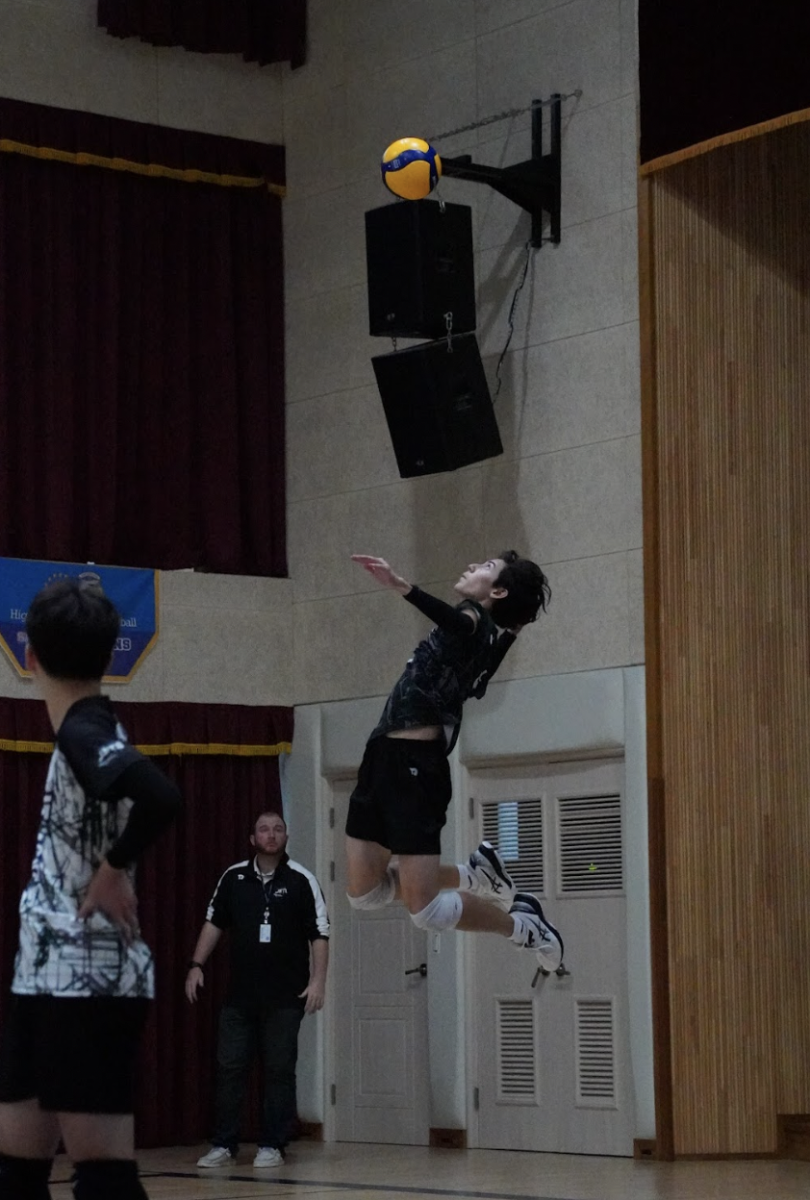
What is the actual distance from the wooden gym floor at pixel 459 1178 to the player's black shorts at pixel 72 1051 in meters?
4.25

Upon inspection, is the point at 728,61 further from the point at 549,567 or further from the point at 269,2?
the point at 269,2

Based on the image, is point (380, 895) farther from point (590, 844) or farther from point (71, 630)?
point (590, 844)

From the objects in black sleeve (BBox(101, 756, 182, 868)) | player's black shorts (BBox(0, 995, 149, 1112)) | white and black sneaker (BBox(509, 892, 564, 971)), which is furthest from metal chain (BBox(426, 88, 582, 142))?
player's black shorts (BBox(0, 995, 149, 1112))

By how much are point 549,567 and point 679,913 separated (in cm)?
198

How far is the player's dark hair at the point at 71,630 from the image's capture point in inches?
129

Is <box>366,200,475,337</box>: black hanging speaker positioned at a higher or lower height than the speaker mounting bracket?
lower

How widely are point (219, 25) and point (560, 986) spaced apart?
19.9 ft

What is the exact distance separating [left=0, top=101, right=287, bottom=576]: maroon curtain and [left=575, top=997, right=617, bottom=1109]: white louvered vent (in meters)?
3.43

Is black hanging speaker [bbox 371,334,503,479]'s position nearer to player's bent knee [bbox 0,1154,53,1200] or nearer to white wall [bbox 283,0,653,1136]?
white wall [bbox 283,0,653,1136]

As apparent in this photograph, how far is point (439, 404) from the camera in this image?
9.38 metres

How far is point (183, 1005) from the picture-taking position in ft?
33.9

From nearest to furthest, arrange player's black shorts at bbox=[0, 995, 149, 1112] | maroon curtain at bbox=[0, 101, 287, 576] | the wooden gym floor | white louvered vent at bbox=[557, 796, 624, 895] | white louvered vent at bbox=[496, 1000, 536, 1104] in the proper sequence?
player's black shorts at bbox=[0, 995, 149, 1112] < the wooden gym floor < white louvered vent at bbox=[557, 796, 624, 895] < white louvered vent at bbox=[496, 1000, 536, 1104] < maroon curtain at bbox=[0, 101, 287, 576]

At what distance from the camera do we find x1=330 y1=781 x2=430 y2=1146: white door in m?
10.2

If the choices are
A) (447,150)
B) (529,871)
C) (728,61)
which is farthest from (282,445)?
(728,61)
